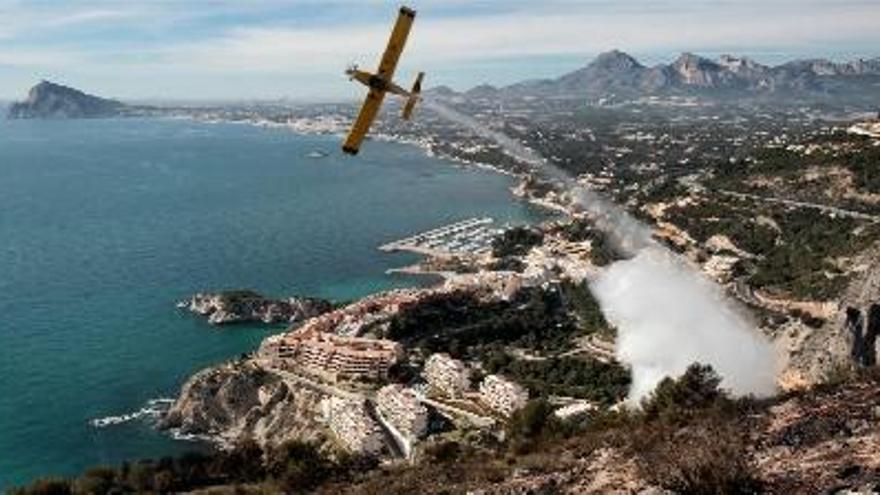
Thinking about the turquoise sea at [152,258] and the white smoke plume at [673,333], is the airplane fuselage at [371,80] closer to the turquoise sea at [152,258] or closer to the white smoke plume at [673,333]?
the white smoke plume at [673,333]

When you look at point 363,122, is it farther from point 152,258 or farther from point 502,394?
point 152,258

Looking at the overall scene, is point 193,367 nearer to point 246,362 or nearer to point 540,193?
point 246,362

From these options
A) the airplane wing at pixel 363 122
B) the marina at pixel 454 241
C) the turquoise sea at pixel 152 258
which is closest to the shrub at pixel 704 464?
the airplane wing at pixel 363 122

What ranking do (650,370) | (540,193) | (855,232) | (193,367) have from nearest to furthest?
1. (650,370)
2. (193,367)
3. (855,232)
4. (540,193)

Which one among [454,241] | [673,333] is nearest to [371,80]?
[673,333]

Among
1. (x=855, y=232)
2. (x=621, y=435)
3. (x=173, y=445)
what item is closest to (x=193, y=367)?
(x=173, y=445)
